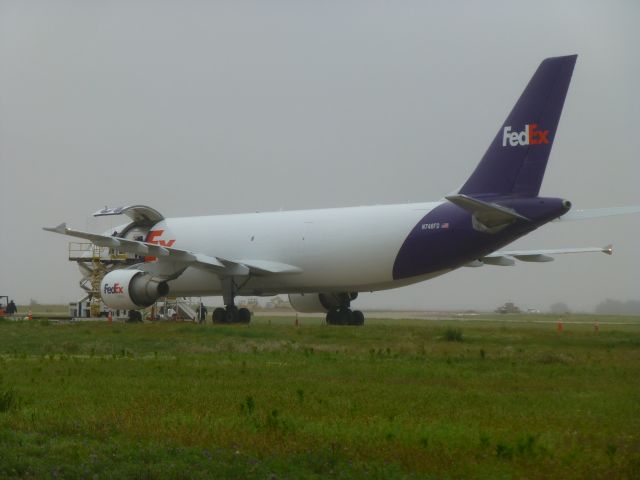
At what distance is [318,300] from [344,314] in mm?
1609

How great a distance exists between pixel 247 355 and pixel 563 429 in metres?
10.3

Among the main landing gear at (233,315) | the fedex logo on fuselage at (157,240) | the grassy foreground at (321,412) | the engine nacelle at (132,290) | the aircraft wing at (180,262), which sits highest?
the fedex logo on fuselage at (157,240)

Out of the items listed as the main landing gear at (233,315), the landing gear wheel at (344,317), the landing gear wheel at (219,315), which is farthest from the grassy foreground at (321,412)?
the landing gear wheel at (344,317)

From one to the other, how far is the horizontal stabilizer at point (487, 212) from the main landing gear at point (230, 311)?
1117 cm

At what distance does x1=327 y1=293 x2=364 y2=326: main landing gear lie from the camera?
36375 millimetres

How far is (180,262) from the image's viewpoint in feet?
115

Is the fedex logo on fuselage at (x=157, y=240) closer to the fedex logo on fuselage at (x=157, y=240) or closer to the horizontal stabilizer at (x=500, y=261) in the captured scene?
the fedex logo on fuselage at (x=157, y=240)

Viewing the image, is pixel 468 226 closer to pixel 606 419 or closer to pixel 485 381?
pixel 485 381

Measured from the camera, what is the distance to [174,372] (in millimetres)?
16062

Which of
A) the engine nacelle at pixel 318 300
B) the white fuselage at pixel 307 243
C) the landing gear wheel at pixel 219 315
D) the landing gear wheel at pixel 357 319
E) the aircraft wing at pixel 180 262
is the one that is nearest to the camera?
the white fuselage at pixel 307 243

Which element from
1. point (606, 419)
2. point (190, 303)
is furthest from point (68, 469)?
point (190, 303)

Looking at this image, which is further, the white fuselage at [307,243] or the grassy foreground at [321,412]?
the white fuselage at [307,243]

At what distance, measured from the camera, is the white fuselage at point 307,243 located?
103ft

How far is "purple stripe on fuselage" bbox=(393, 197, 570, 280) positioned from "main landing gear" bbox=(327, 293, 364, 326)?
5.17m
